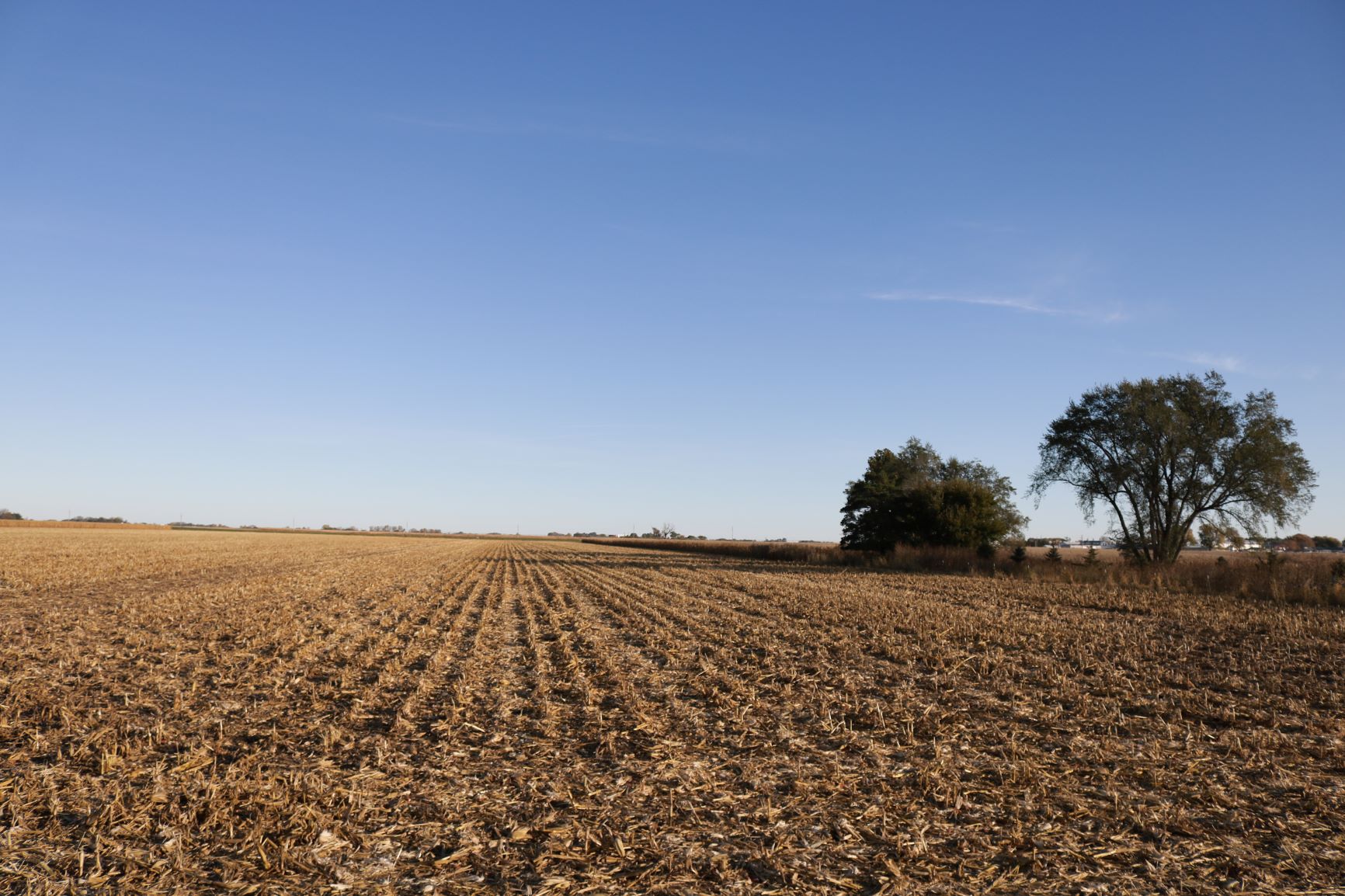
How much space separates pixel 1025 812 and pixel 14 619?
21.2 meters

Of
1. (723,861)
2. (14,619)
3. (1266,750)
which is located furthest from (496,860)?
(14,619)

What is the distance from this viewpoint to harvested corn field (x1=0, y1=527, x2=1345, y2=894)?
5.26 m

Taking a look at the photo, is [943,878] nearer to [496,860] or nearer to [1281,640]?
[496,860]

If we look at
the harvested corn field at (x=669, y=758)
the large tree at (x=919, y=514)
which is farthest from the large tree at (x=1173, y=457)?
the harvested corn field at (x=669, y=758)

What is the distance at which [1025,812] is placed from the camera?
6289 mm

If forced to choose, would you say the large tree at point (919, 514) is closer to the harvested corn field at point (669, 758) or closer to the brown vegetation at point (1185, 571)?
the brown vegetation at point (1185, 571)

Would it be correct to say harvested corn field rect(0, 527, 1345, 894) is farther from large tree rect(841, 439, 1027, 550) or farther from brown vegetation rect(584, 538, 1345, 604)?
large tree rect(841, 439, 1027, 550)

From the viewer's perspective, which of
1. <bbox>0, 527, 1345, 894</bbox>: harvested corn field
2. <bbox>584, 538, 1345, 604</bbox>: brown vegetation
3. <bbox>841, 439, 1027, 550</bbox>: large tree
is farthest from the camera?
<bbox>841, 439, 1027, 550</bbox>: large tree

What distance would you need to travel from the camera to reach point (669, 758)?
7656 mm

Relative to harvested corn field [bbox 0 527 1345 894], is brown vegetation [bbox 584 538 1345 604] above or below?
above

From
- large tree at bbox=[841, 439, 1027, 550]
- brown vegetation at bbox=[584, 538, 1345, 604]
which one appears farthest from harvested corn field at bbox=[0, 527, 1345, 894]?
large tree at bbox=[841, 439, 1027, 550]

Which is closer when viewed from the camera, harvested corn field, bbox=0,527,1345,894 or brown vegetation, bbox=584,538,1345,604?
harvested corn field, bbox=0,527,1345,894

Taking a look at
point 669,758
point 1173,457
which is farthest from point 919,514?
point 669,758

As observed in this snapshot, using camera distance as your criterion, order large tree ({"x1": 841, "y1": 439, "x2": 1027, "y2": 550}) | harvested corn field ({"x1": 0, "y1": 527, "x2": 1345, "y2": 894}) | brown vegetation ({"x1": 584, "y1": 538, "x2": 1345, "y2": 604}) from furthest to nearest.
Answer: large tree ({"x1": 841, "y1": 439, "x2": 1027, "y2": 550})
brown vegetation ({"x1": 584, "y1": 538, "x2": 1345, "y2": 604})
harvested corn field ({"x1": 0, "y1": 527, "x2": 1345, "y2": 894})
